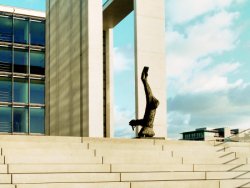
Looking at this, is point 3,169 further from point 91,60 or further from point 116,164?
point 91,60

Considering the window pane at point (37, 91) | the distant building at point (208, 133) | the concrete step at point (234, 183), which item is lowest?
the distant building at point (208, 133)

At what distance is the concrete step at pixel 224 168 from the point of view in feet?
45.4

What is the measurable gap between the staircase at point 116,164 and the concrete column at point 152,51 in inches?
200

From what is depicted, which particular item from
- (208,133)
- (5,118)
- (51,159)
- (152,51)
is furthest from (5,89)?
(208,133)

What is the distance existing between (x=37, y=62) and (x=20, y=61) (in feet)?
5.22

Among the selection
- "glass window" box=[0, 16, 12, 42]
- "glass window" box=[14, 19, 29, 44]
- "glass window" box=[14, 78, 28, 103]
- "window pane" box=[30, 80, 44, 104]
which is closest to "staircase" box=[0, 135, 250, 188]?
"glass window" box=[14, 78, 28, 103]

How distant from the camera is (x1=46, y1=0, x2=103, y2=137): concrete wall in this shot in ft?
71.8

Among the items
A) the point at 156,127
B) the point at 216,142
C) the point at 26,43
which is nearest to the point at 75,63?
the point at 156,127

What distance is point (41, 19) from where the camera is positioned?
4072 centimetres

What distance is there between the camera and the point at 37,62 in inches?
Answer: 1580

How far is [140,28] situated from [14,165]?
40.3 feet

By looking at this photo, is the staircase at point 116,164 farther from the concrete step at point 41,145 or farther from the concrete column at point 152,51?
the concrete column at point 152,51

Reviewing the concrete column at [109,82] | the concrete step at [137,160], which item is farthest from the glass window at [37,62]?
the concrete step at [137,160]

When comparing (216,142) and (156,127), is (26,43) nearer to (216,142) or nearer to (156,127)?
(156,127)
